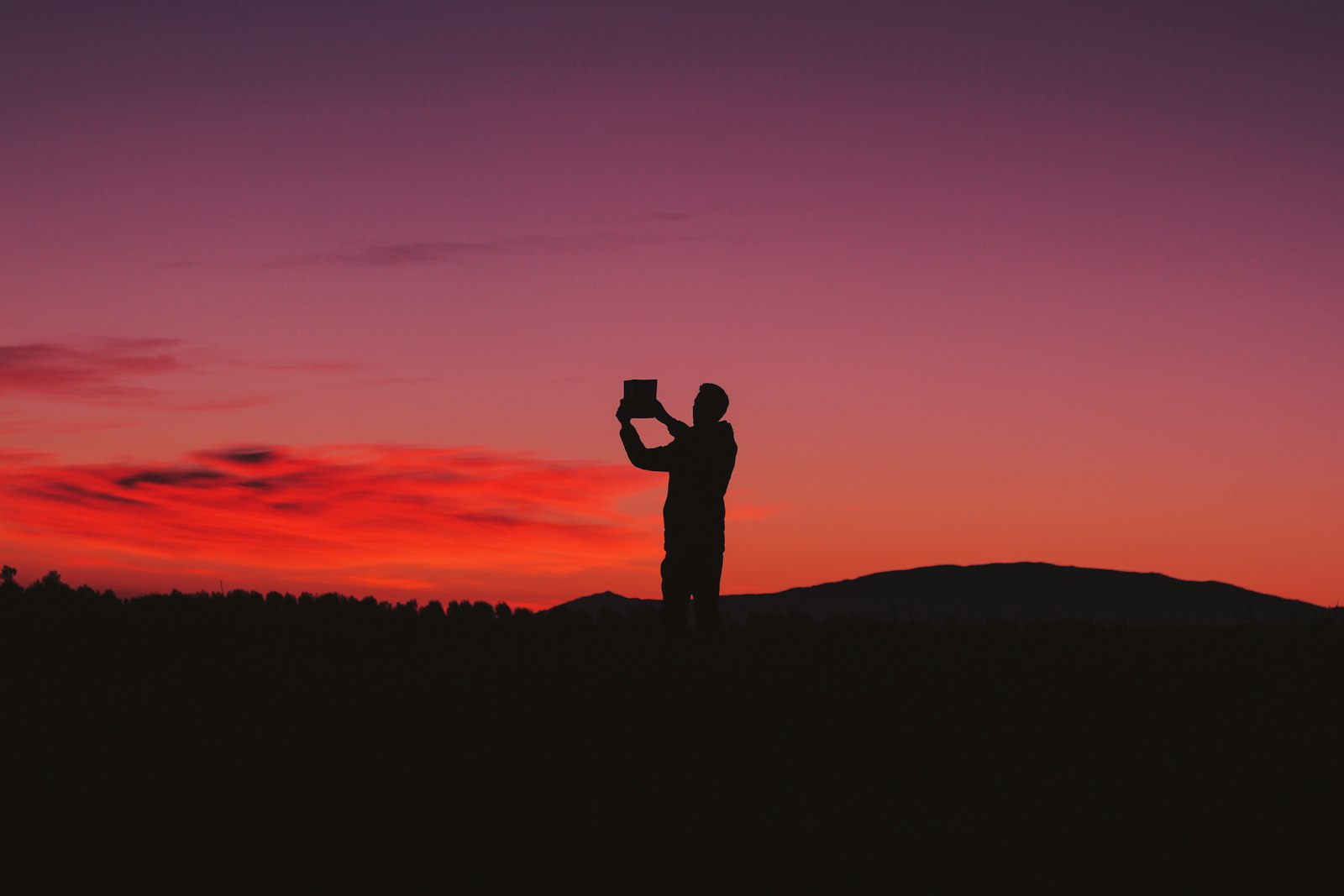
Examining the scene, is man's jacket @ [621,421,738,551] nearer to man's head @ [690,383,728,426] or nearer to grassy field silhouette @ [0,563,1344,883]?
man's head @ [690,383,728,426]

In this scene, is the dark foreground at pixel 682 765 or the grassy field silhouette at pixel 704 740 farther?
the grassy field silhouette at pixel 704 740

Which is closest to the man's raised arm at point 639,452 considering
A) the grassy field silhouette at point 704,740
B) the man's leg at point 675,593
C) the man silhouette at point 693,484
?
the man silhouette at point 693,484

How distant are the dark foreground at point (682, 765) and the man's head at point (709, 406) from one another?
9.55 ft

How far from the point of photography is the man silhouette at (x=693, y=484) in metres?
15.7

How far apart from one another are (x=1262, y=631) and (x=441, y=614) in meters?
11.3

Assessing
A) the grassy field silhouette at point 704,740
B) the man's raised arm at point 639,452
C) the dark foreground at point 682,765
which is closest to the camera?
the dark foreground at point 682,765

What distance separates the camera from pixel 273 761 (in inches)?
387

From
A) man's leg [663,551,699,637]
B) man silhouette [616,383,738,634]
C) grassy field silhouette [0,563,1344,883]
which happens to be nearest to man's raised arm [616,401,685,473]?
man silhouette [616,383,738,634]

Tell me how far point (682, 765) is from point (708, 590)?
647cm

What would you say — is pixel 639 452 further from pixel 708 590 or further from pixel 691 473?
pixel 708 590

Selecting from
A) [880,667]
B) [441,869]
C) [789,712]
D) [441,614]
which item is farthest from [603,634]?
[441,869]

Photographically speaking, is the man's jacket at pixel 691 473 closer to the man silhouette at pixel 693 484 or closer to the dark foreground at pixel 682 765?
the man silhouette at pixel 693 484

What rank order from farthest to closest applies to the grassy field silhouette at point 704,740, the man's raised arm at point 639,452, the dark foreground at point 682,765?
the man's raised arm at point 639,452, the grassy field silhouette at point 704,740, the dark foreground at point 682,765

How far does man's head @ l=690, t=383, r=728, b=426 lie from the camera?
1585cm
